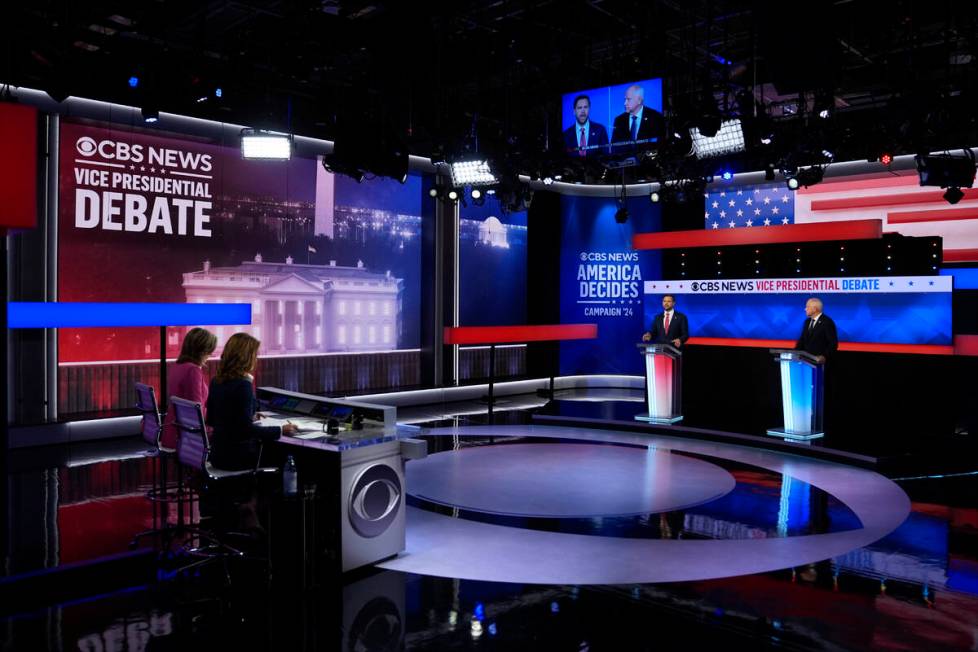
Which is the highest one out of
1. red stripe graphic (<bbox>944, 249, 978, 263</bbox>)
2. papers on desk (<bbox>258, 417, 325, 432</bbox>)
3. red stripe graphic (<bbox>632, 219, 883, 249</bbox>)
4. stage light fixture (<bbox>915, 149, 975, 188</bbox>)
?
stage light fixture (<bbox>915, 149, 975, 188</bbox>)

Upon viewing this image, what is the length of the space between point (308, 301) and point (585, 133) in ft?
14.8

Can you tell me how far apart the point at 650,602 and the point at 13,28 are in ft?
18.9

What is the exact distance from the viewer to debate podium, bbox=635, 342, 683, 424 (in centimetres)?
875

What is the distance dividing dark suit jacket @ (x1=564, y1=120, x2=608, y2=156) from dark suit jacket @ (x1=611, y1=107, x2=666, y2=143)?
0.14 metres

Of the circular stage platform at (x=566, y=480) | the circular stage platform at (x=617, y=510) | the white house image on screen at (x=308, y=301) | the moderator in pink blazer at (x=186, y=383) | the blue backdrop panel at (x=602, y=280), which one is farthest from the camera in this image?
the blue backdrop panel at (x=602, y=280)

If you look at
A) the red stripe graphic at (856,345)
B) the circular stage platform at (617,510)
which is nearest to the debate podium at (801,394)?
the circular stage platform at (617,510)

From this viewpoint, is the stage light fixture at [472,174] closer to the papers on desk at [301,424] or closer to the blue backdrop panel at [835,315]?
the blue backdrop panel at [835,315]

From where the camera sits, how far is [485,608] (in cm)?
361

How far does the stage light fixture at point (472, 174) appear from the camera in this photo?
9.86m

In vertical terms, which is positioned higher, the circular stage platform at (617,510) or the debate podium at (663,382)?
the debate podium at (663,382)

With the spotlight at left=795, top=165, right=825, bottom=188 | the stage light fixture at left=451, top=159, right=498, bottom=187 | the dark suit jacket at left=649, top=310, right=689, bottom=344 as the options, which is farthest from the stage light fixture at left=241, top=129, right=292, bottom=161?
the spotlight at left=795, top=165, right=825, bottom=188

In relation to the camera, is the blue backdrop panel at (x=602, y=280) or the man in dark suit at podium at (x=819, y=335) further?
the blue backdrop panel at (x=602, y=280)

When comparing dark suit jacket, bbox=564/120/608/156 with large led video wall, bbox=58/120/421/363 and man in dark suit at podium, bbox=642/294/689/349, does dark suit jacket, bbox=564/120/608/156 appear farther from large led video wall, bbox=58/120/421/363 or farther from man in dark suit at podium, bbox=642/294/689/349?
large led video wall, bbox=58/120/421/363

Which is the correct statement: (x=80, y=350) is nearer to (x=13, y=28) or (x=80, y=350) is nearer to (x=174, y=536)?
(x=13, y=28)
